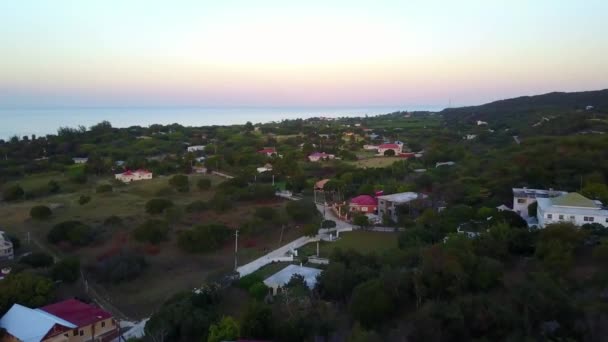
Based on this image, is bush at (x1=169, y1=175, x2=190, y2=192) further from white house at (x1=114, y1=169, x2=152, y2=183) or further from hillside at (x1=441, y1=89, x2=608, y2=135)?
hillside at (x1=441, y1=89, x2=608, y2=135)

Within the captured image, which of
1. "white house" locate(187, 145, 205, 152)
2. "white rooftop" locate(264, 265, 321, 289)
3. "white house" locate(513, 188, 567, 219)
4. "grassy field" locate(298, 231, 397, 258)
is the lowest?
"grassy field" locate(298, 231, 397, 258)

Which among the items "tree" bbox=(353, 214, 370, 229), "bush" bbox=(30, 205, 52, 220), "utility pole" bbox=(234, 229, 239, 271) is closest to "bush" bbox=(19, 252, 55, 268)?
"utility pole" bbox=(234, 229, 239, 271)

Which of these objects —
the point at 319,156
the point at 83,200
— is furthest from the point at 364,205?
the point at 319,156

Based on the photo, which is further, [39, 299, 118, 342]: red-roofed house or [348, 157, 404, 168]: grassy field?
[348, 157, 404, 168]: grassy field

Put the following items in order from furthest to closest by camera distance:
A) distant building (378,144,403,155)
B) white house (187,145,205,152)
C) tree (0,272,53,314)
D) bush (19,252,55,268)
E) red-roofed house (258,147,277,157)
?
1. white house (187,145,205,152)
2. distant building (378,144,403,155)
3. red-roofed house (258,147,277,157)
4. bush (19,252,55,268)
5. tree (0,272,53,314)

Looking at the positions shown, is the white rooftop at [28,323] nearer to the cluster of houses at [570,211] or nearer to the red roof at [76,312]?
the red roof at [76,312]

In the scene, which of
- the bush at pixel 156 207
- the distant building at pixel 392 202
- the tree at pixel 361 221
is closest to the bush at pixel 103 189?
the bush at pixel 156 207
